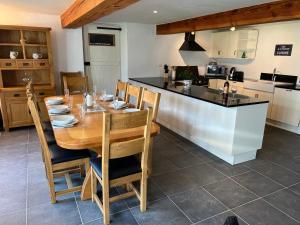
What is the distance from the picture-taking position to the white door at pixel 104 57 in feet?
16.8

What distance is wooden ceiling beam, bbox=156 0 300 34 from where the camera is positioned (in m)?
2.83

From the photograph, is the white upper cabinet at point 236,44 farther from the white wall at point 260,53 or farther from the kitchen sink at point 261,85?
the kitchen sink at point 261,85

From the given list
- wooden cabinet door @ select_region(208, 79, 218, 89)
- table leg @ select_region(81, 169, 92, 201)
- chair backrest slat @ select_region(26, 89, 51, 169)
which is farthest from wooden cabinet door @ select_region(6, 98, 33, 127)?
wooden cabinet door @ select_region(208, 79, 218, 89)

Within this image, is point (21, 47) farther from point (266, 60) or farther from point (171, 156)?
point (266, 60)

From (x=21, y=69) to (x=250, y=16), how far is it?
399 centimetres

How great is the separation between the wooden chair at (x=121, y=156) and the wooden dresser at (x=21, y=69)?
2.73 meters

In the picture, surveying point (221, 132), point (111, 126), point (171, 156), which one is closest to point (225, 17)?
point (221, 132)

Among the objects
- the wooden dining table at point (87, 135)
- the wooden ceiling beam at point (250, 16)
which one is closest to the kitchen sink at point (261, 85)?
the wooden ceiling beam at point (250, 16)

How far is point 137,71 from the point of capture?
18.3ft

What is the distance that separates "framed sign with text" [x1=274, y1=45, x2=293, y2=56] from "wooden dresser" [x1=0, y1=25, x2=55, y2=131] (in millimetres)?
4709

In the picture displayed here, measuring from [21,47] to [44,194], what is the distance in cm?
319

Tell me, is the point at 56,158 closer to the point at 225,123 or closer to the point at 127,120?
the point at 127,120

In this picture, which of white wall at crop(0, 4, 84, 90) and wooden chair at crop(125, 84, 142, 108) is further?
white wall at crop(0, 4, 84, 90)

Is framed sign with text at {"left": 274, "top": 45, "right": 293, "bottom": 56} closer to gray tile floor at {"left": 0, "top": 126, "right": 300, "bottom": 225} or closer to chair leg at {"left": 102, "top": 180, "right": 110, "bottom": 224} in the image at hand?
gray tile floor at {"left": 0, "top": 126, "right": 300, "bottom": 225}
